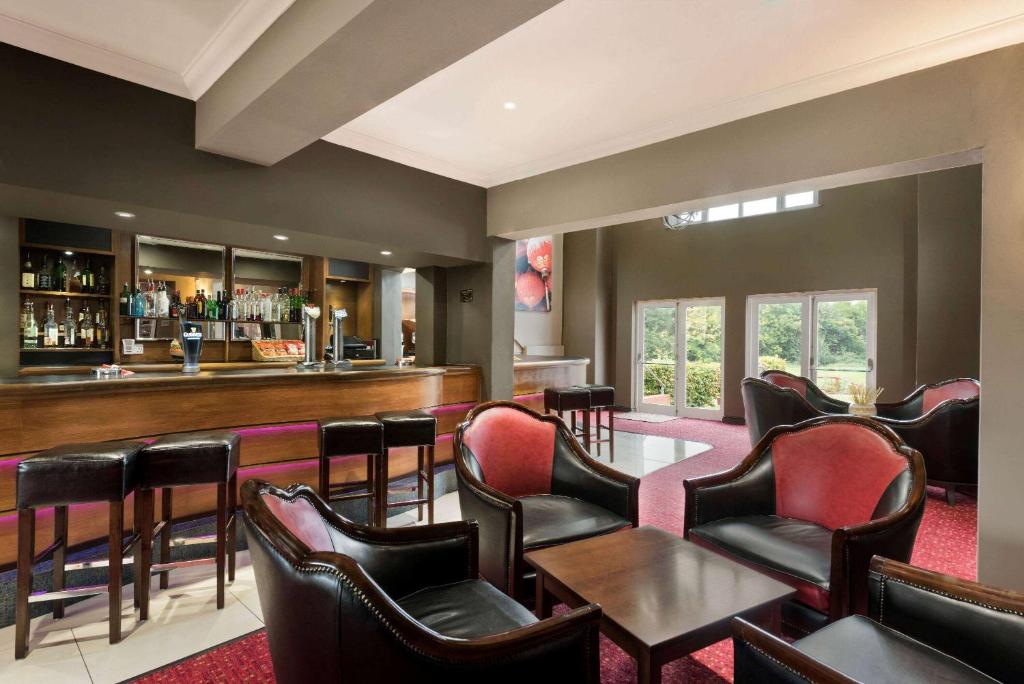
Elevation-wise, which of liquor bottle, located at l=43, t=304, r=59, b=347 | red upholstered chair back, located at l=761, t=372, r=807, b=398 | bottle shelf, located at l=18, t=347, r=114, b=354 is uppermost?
liquor bottle, located at l=43, t=304, r=59, b=347

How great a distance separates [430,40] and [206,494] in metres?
3.05

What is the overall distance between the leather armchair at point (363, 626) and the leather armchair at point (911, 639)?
0.42m

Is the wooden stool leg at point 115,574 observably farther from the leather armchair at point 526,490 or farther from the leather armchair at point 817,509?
the leather armchair at point 817,509

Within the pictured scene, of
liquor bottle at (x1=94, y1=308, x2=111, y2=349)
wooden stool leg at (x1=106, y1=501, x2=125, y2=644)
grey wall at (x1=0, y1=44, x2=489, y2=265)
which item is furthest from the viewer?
liquor bottle at (x1=94, y1=308, x2=111, y2=349)

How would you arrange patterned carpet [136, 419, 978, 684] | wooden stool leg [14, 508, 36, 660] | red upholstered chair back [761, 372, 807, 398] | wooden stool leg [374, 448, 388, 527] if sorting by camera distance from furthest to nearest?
red upholstered chair back [761, 372, 807, 398] < wooden stool leg [374, 448, 388, 527] < wooden stool leg [14, 508, 36, 660] < patterned carpet [136, 419, 978, 684]

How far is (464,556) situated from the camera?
1910mm

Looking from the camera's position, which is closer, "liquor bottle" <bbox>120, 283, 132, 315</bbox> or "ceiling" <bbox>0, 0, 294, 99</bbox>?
"ceiling" <bbox>0, 0, 294, 99</bbox>

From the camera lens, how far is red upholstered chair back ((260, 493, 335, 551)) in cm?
140

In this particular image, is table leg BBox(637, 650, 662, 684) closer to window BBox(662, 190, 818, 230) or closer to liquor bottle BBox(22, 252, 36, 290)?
liquor bottle BBox(22, 252, 36, 290)

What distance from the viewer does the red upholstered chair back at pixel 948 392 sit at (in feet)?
16.8

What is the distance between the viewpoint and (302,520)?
1530mm

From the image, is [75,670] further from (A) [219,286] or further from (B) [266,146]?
(A) [219,286]

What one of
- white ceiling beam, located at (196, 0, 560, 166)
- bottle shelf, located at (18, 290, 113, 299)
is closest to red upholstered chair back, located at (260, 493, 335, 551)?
white ceiling beam, located at (196, 0, 560, 166)

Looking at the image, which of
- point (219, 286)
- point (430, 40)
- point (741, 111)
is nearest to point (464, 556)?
point (430, 40)
